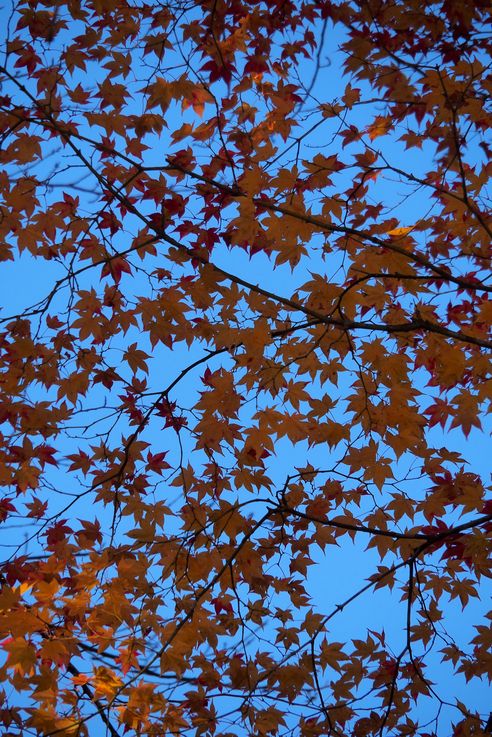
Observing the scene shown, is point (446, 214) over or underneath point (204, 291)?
over

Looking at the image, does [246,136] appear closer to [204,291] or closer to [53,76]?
[204,291]

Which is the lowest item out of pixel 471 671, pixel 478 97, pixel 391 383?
pixel 471 671

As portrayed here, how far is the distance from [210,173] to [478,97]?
1224 mm

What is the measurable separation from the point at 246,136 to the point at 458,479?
6.11ft

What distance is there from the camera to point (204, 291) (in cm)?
294

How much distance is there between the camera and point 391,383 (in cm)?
292

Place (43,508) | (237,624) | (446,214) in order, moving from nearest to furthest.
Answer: (237,624), (43,508), (446,214)

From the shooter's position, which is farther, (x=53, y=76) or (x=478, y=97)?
(x=53, y=76)

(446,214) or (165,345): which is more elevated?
(446,214)

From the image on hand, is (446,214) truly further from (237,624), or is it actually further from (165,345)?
(237,624)

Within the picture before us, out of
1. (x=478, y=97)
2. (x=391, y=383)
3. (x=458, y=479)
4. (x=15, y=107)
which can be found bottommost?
(x=458, y=479)

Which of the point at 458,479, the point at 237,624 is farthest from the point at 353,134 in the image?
the point at 237,624

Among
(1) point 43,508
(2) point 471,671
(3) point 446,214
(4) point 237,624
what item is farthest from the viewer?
(3) point 446,214

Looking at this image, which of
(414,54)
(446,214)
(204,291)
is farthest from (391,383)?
(414,54)
